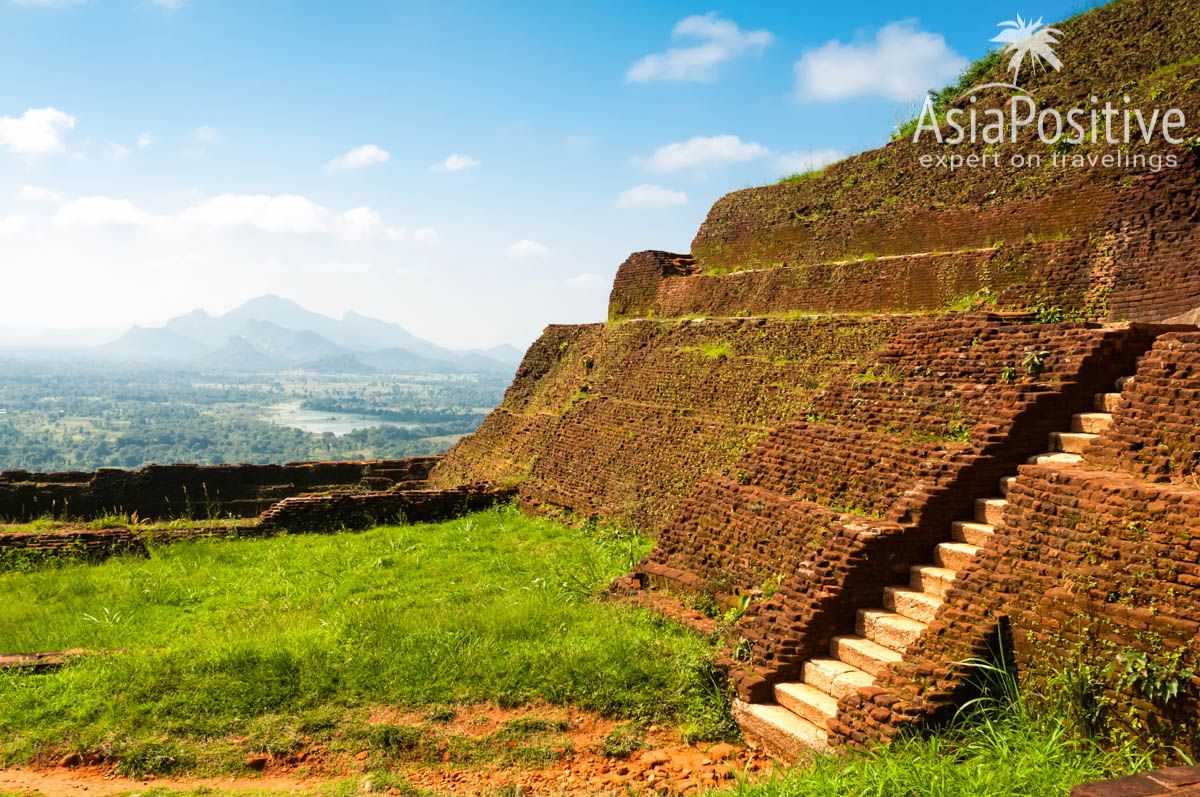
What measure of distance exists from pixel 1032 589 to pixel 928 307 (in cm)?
633

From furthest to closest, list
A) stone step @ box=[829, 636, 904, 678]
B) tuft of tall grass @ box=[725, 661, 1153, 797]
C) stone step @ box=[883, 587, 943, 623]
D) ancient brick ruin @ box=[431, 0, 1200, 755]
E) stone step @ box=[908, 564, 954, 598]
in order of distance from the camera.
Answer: stone step @ box=[908, 564, 954, 598] < stone step @ box=[883, 587, 943, 623] < stone step @ box=[829, 636, 904, 678] < ancient brick ruin @ box=[431, 0, 1200, 755] < tuft of tall grass @ box=[725, 661, 1153, 797]

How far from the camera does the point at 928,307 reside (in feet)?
35.5

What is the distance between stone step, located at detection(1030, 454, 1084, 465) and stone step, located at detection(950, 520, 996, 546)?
627 mm

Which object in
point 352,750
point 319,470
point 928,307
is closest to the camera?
point 352,750

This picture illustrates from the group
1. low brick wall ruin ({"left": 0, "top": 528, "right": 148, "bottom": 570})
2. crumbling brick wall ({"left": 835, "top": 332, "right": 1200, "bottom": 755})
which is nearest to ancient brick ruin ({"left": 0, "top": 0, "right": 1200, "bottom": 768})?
crumbling brick wall ({"left": 835, "top": 332, "right": 1200, "bottom": 755})

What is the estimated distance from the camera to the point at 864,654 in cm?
593

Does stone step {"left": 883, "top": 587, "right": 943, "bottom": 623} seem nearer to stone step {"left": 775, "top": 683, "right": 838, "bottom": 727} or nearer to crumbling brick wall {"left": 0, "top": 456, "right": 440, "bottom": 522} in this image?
stone step {"left": 775, "top": 683, "right": 838, "bottom": 727}

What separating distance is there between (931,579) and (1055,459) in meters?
1.36

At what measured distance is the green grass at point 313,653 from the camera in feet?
20.6

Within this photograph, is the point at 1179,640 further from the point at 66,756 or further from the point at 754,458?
the point at 66,756

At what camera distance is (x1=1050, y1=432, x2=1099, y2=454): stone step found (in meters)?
6.26

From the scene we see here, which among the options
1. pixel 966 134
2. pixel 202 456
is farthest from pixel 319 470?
pixel 202 456

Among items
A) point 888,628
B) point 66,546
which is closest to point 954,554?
point 888,628

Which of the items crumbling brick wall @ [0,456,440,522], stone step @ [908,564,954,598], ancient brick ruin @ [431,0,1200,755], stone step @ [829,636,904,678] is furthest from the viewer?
crumbling brick wall @ [0,456,440,522]
